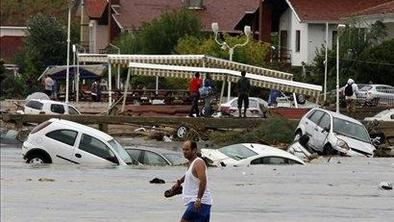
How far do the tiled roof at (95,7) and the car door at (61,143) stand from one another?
192 feet

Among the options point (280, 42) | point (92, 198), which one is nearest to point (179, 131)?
point (92, 198)

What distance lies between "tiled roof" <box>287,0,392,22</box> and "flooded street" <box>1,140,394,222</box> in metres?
36.2

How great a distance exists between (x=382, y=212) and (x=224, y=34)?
5030 centimetres

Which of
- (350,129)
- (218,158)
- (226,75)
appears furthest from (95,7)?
(218,158)

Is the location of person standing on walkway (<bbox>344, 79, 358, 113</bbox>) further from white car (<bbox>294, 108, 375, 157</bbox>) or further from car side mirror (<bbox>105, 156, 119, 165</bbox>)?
car side mirror (<bbox>105, 156, 119, 165</bbox>)

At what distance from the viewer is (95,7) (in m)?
93.6

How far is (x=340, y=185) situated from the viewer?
94.1 ft

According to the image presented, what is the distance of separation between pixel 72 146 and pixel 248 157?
4725mm

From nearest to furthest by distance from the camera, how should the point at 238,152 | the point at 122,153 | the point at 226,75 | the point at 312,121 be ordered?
the point at 122,153 → the point at 238,152 → the point at 312,121 → the point at 226,75

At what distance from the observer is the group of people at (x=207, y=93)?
156ft

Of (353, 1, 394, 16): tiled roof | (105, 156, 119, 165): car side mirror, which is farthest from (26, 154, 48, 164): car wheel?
(353, 1, 394, 16): tiled roof

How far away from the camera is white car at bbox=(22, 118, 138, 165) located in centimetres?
3278

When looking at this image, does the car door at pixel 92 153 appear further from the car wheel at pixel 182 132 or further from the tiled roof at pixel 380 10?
the tiled roof at pixel 380 10

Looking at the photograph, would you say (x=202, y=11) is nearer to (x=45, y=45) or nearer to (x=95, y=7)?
Answer: (x=95, y=7)
